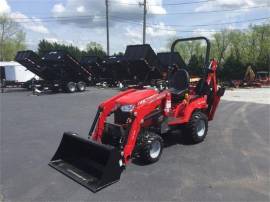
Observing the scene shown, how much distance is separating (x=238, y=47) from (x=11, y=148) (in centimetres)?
4019

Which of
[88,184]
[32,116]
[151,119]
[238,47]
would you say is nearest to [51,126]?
[32,116]

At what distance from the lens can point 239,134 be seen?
824 cm

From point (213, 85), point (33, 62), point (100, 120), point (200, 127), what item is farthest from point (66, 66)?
point (100, 120)

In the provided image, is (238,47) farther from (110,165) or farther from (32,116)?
(110,165)

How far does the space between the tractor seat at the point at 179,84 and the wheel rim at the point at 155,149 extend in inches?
52.9

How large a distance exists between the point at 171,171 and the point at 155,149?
59 cm

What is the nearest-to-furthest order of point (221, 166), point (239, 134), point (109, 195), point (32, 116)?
point (109, 195) < point (221, 166) < point (239, 134) < point (32, 116)

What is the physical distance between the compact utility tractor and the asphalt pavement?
0.21 metres

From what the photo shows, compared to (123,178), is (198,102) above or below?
above

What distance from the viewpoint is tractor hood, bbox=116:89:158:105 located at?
6.03 meters

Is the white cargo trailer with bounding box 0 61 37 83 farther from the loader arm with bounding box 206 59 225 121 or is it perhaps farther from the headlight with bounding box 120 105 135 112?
the headlight with bounding box 120 105 135 112

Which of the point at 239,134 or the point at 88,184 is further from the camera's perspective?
the point at 239,134

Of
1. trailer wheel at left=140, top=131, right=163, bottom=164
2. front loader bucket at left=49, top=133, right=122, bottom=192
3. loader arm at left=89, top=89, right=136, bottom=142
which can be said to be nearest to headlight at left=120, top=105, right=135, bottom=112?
loader arm at left=89, top=89, right=136, bottom=142

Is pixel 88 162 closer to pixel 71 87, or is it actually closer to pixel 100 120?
pixel 100 120
